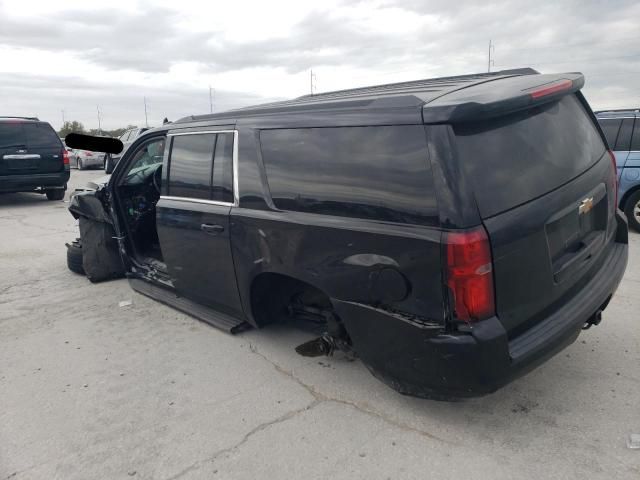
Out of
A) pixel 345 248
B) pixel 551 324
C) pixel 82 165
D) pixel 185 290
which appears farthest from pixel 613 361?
pixel 82 165

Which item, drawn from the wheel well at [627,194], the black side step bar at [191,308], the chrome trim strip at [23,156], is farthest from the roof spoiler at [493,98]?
the chrome trim strip at [23,156]

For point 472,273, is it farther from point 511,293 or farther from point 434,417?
point 434,417

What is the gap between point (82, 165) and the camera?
25.8 m

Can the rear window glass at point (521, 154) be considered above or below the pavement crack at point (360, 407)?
above

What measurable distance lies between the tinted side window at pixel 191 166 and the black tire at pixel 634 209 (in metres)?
6.22

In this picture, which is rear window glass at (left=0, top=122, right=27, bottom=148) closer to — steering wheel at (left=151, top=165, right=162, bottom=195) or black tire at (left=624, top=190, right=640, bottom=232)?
steering wheel at (left=151, top=165, right=162, bottom=195)

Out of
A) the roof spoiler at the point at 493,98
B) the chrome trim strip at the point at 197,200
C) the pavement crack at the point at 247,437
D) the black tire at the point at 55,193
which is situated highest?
the roof spoiler at the point at 493,98

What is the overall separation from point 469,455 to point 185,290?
2687 mm

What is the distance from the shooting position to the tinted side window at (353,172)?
2467 millimetres

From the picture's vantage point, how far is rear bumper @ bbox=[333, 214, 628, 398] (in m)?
2.39

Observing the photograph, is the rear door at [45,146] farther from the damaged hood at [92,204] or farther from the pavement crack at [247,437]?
the pavement crack at [247,437]

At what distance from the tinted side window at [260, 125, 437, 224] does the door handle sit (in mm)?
618

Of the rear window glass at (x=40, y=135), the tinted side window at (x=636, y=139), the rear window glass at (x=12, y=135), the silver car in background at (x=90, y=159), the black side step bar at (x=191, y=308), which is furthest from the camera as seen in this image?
the silver car in background at (x=90, y=159)

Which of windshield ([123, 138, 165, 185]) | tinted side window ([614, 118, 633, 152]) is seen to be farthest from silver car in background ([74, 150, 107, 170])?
tinted side window ([614, 118, 633, 152])
